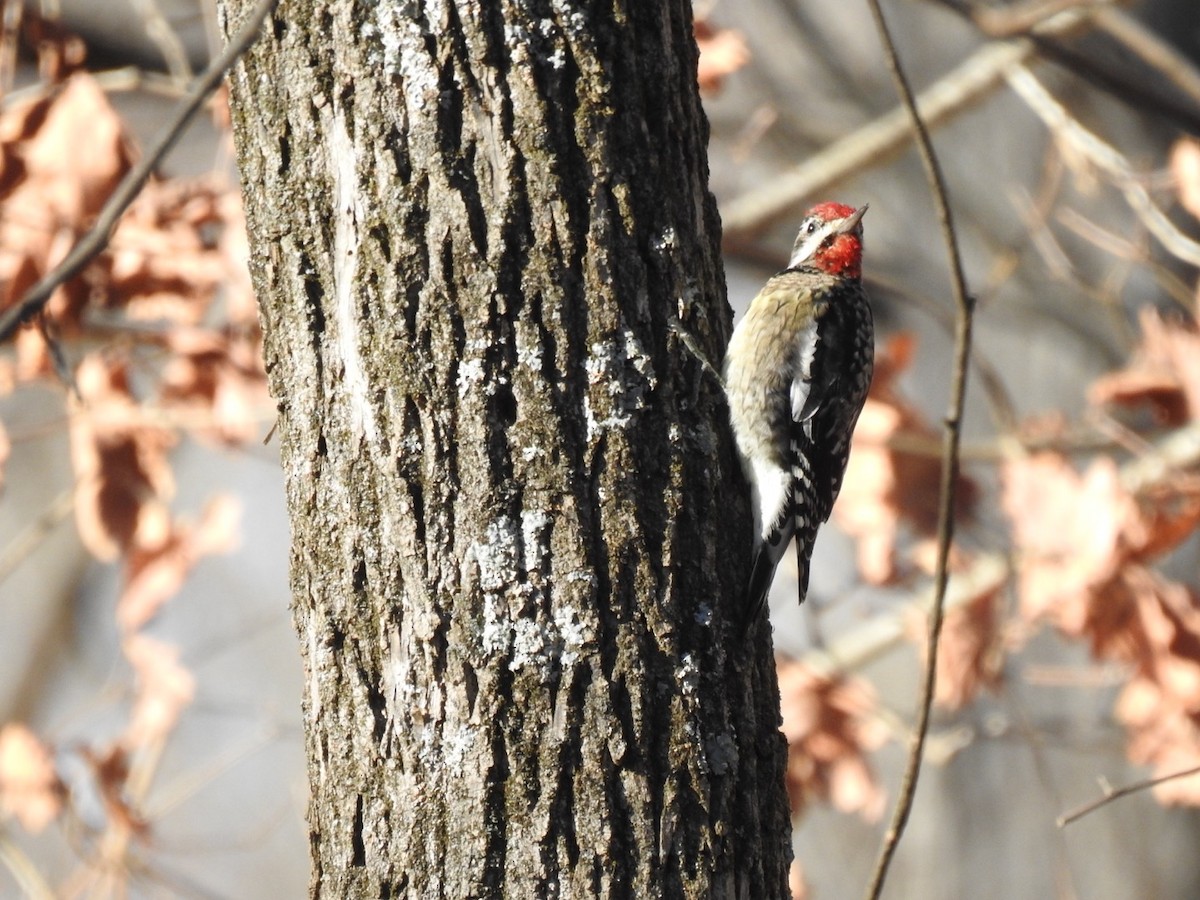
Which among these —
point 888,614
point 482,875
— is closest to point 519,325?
point 482,875

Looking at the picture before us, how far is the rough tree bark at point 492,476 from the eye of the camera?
2115mm

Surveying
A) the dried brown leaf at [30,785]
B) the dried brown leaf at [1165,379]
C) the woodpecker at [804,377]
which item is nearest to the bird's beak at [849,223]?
the woodpecker at [804,377]

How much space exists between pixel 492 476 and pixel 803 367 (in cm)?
173

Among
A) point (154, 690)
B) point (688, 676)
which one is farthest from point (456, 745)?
point (154, 690)

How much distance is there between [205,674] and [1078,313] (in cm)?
777

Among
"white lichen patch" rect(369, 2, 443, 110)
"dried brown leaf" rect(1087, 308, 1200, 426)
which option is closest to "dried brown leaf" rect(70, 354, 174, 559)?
"white lichen patch" rect(369, 2, 443, 110)

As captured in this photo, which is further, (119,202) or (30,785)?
(30,785)

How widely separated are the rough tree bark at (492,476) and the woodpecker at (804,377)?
1.67 feet

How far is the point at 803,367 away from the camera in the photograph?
145 inches

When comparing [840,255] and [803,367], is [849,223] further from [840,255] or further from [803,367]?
[803,367]

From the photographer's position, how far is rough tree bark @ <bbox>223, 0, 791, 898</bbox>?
2115mm

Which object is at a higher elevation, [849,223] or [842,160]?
[842,160]

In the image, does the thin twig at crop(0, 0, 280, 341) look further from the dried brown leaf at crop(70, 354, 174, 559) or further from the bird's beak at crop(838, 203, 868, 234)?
the dried brown leaf at crop(70, 354, 174, 559)

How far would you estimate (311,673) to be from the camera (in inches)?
89.4
